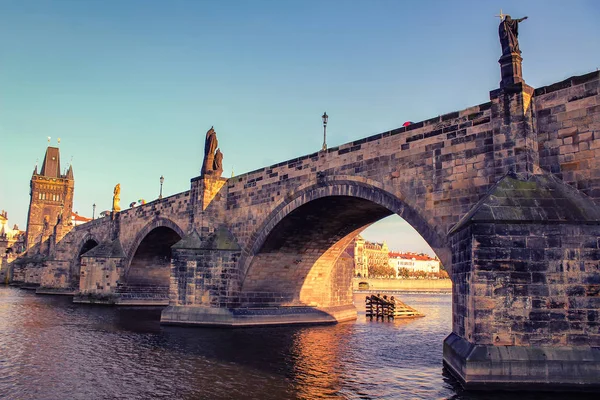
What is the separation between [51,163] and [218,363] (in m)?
120

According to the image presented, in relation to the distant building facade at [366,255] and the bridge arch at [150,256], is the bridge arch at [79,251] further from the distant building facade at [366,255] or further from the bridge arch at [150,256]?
the distant building facade at [366,255]

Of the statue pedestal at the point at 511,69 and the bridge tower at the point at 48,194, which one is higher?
the bridge tower at the point at 48,194

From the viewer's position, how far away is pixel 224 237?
25453 millimetres

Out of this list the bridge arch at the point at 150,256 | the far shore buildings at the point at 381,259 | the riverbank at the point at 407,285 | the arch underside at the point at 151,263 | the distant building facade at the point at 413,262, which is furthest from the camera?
the distant building facade at the point at 413,262

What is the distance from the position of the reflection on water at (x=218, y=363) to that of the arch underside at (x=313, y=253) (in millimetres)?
2782

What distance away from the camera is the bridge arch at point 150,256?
1443 inches

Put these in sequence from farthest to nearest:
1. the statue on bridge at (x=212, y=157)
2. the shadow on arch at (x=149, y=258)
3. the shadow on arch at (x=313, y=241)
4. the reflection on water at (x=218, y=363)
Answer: the shadow on arch at (x=149, y=258) < the statue on bridge at (x=212, y=157) < the shadow on arch at (x=313, y=241) < the reflection on water at (x=218, y=363)

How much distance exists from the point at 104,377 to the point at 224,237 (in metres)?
13.1

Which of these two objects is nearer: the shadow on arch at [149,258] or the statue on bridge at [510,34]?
the statue on bridge at [510,34]

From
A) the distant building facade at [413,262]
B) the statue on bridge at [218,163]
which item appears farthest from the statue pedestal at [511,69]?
the distant building facade at [413,262]

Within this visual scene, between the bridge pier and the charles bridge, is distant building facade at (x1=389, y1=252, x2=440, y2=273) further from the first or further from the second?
the bridge pier

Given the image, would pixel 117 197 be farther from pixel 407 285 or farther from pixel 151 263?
pixel 407 285

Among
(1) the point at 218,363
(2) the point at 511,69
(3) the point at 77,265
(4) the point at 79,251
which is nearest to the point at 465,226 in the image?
(2) the point at 511,69

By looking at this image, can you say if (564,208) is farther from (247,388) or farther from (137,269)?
(137,269)
